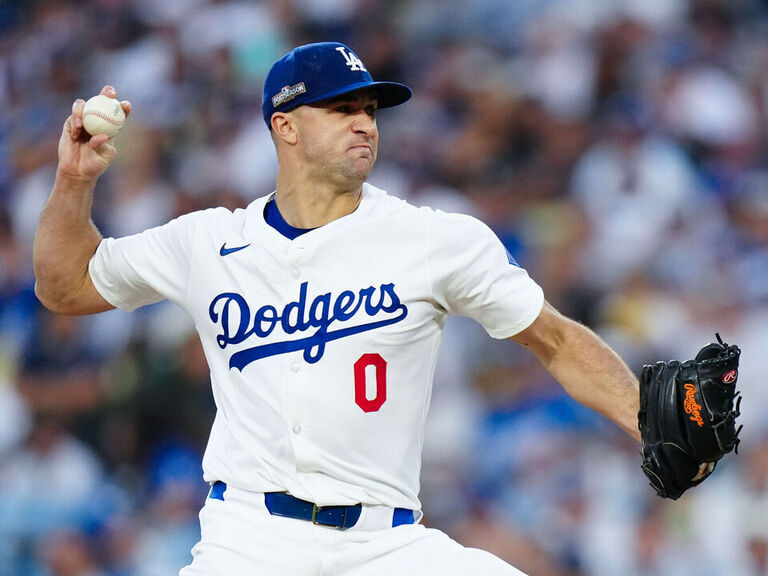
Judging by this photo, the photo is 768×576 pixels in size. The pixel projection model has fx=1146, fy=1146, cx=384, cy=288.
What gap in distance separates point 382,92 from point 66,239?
111 centimetres

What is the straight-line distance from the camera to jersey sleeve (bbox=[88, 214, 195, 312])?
11.5ft

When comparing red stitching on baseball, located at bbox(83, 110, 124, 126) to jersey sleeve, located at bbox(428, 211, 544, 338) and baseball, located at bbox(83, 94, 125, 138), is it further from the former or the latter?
jersey sleeve, located at bbox(428, 211, 544, 338)

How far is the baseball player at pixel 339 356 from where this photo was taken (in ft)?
10.3

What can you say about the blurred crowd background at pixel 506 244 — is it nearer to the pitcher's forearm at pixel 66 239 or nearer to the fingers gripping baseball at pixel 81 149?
the pitcher's forearm at pixel 66 239

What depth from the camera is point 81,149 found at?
361cm

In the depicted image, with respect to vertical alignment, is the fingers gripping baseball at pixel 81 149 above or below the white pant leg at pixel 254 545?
above

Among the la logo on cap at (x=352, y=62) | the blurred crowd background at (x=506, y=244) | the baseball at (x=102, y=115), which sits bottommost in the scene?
the blurred crowd background at (x=506, y=244)

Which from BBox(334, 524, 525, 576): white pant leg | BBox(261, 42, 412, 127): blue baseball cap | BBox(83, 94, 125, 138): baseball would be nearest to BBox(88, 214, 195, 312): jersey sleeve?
BBox(83, 94, 125, 138): baseball

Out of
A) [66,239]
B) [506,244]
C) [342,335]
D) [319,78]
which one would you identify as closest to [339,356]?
[342,335]

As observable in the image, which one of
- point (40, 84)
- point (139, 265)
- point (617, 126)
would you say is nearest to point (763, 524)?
point (617, 126)

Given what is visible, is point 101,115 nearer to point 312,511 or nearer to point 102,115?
point 102,115

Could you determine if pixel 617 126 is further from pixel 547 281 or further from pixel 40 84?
pixel 40 84

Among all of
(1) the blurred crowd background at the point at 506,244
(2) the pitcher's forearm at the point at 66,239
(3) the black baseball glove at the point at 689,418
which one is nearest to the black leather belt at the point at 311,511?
(3) the black baseball glove at the point at 689,418

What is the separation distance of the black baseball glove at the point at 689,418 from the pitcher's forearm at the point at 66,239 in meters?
1.80
